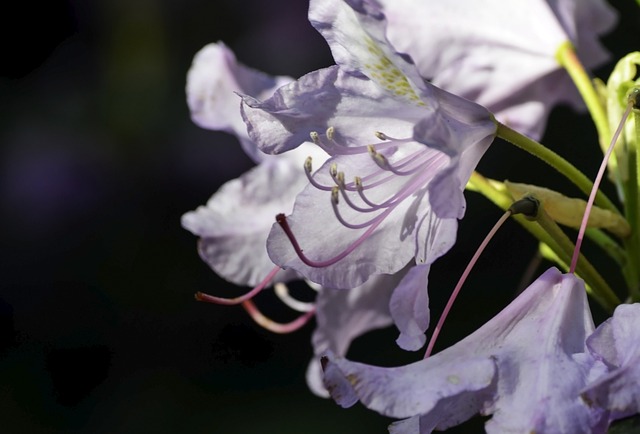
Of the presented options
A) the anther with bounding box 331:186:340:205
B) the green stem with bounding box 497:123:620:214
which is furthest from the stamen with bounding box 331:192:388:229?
the green stem with bounding box 497:123:620:214

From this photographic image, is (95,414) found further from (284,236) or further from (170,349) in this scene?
(284,236)

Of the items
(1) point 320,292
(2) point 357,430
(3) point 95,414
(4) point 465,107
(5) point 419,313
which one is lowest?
(3) point 95,414

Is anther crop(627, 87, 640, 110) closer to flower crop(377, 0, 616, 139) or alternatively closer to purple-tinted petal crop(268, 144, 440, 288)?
purple-tinted petal crop(268, 144, 440, 288)

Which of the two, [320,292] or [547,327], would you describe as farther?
[320,292]

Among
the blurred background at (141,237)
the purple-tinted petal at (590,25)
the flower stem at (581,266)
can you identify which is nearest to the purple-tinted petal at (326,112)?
the flower stem at (581,266)

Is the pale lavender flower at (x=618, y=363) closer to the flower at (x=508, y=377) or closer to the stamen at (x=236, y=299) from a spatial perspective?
the flower at (x=508, y=377)

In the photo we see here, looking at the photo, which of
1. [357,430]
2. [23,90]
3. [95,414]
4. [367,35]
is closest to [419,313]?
[367,35]

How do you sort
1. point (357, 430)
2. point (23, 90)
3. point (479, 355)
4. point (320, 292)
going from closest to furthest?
point (479, 355) < point (320, 292) < point (357, 430) < point (23, 90)
